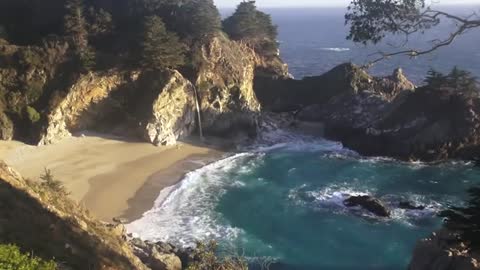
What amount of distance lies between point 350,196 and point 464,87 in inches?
845

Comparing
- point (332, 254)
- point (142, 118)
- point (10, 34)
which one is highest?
point (10, 34)

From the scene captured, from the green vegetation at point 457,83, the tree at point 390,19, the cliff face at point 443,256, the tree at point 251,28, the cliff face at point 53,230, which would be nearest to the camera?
the tree at point 390,19

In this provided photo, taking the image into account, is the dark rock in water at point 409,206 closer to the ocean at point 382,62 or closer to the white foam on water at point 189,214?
the white foam on water at point 189,214

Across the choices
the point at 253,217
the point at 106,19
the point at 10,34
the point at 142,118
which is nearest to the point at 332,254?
the point at 253,217

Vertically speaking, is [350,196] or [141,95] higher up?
[141,95]

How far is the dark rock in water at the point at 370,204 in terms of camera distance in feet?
125

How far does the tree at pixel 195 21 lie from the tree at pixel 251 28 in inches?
332

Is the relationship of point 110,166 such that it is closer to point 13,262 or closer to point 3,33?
point 3,33

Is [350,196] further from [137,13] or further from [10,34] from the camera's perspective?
[10,34]

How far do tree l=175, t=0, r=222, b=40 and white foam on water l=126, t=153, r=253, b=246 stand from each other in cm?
1822

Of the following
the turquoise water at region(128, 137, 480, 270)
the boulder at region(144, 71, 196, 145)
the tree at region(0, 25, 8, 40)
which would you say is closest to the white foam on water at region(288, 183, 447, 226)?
the turquoise water at region(128, 137, 480, 270)

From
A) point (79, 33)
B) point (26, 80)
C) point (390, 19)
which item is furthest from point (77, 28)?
point (390, 19)

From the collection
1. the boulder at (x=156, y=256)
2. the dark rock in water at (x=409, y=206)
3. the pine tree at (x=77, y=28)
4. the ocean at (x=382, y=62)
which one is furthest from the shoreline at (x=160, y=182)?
the ocean at (x=382, y=62)

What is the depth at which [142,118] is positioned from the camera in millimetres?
52781
